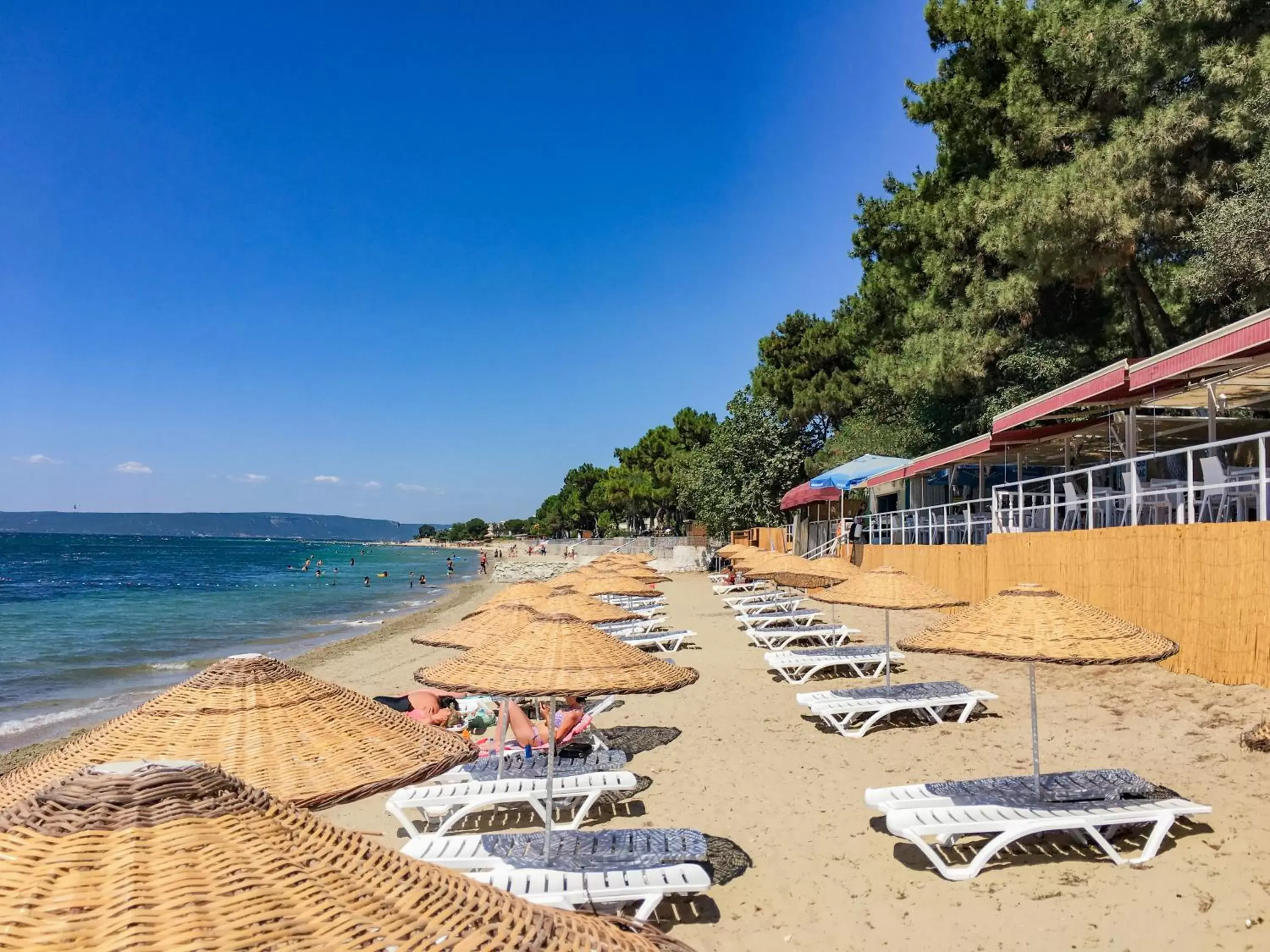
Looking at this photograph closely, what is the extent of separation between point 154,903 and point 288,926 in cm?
19

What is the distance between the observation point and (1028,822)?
15.9 feet

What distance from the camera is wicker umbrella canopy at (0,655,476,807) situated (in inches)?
104

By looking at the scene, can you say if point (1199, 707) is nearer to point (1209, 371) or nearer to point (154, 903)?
point (1209, 371)

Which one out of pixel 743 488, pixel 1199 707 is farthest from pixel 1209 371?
pixel 743 488

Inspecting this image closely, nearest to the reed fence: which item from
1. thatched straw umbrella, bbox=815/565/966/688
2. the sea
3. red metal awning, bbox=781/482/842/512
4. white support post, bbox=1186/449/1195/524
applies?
white support post, bbox=1186/449/1195/524

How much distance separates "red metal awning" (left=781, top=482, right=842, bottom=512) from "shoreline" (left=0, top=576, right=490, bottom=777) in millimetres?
11688

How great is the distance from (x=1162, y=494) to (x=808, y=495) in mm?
14453

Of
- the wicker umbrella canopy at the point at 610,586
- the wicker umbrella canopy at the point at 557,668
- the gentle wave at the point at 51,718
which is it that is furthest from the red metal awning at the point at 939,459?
the gentle wave at the point at 51,718

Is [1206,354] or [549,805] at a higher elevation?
[1206,354]

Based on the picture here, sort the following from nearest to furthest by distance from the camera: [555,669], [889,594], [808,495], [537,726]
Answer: [555,669] → [537,726] → [889,594] → [808,495]

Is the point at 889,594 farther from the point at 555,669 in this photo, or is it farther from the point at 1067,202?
the point at 1067,202

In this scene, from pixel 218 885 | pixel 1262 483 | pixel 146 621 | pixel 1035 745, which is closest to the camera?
pixel 218 885

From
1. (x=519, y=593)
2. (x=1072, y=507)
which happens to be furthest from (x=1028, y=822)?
(x=1072, y=507)

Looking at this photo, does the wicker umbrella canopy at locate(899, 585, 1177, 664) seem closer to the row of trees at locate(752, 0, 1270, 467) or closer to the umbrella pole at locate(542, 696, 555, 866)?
the umbrella pole at locate(542, 696, 555, 866)
